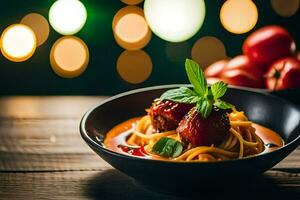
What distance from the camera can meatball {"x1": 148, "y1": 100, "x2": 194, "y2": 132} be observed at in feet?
5.05

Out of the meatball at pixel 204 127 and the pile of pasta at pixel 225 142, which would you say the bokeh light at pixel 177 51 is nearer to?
the pile of pasta at pixel 225 142

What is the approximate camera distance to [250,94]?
69.9 inches

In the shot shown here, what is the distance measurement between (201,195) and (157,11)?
1.71 metres

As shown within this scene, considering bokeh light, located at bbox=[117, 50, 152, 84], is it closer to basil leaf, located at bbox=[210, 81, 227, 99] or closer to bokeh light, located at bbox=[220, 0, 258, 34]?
bokeh light, located at bbox=[220, 0, 258, 34]

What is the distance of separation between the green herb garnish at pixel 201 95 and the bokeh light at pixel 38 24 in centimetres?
165

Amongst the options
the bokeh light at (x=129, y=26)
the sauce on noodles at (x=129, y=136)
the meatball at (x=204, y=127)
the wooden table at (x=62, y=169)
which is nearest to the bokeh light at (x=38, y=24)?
the bokeh light at (x=129, y=26)

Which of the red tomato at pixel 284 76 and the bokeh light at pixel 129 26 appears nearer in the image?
the red tomato at pixel 284 76

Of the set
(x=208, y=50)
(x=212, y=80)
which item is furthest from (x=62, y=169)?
(x=208, y=50)

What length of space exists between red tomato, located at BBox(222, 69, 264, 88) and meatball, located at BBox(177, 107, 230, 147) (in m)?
0.70

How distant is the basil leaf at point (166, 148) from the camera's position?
146 cm

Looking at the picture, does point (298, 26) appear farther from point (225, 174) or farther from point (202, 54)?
point (225, 174)

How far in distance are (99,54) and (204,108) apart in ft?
5.62

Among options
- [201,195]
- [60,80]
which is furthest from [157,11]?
[201,195]

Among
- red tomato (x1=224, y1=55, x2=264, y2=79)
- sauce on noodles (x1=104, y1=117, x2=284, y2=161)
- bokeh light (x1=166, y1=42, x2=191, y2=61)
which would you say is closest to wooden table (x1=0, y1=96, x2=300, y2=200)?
sauce on noodles (x1=104, y1=117, x2=284, y2=161)
